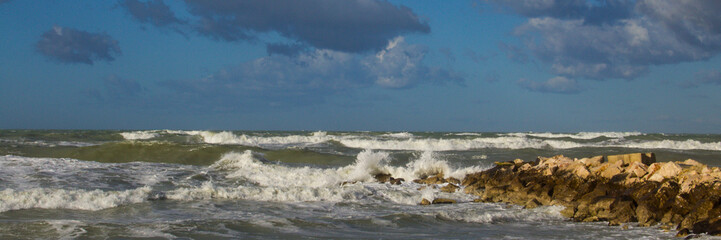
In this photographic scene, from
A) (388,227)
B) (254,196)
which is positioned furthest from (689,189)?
→ (254,196)

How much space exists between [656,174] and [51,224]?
10004 mm

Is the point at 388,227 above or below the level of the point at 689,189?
below

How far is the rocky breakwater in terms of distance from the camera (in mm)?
8195

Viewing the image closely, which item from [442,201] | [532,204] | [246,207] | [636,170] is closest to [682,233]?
[532,204]

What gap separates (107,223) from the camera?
797 centimetres

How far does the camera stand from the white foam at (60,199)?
30.4 ft

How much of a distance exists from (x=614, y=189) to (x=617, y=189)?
0.17 feet

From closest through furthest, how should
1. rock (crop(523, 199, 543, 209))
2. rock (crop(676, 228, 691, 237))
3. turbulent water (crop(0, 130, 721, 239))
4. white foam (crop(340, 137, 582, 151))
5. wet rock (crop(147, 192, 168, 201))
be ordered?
rock (crop(676, 228, 691, 237)) < turbulent water (crop(0, 130, 721, 239)) < rock (crop(523, 199, 543, 209)) < wet rock (crop(147, 192, 168, 201)) < white foam (crop(340, 137, 582, 151))

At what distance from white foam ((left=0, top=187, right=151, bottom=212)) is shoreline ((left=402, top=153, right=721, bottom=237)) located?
5776 millimetres

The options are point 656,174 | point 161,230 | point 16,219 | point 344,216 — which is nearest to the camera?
point 161,230

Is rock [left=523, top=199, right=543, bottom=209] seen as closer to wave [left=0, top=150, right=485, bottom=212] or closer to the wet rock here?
wave [left=0, top=150, right=485, bottom=212]

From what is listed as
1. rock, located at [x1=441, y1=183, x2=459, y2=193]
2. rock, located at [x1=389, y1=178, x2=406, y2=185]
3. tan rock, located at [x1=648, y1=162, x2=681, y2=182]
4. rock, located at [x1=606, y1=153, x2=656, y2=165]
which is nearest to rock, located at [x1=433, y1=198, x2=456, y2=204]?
rock, located at [x1=441, y1=183, x2=459, y2=193]

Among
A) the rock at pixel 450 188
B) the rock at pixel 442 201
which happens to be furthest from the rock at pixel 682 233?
the rock at pixel 450 188

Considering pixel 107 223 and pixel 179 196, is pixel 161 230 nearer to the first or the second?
pixel 107 223
